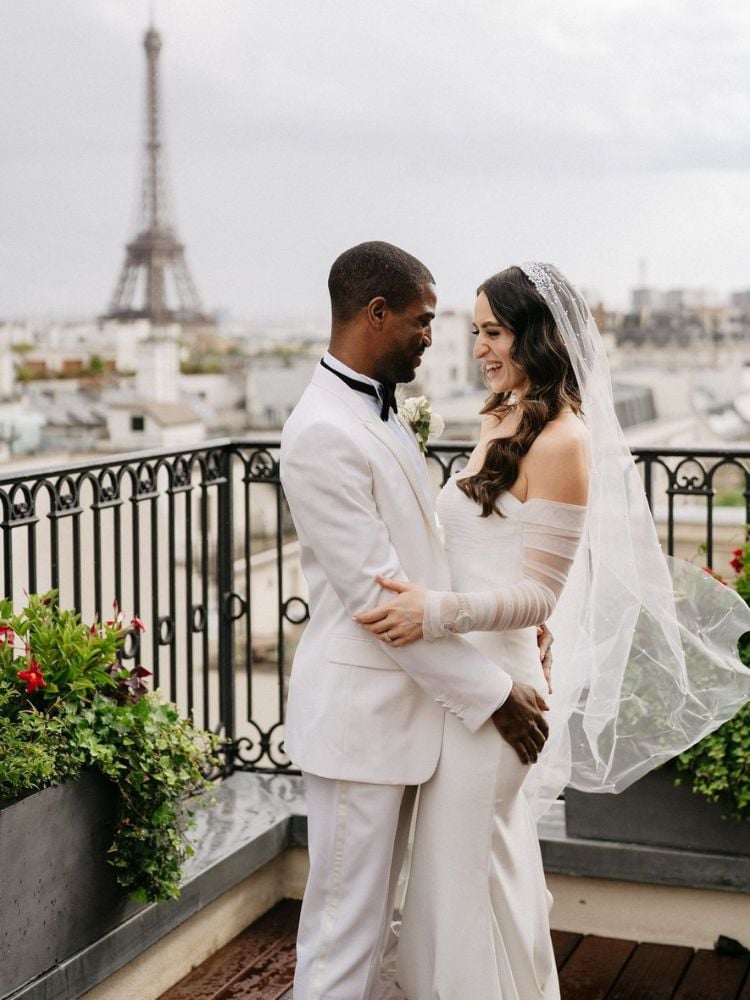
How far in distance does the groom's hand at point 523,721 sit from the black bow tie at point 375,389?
0.52 metres

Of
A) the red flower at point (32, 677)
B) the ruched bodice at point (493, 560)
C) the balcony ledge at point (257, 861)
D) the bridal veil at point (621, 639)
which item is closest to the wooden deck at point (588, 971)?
the balcony ledge at point (257, 861)

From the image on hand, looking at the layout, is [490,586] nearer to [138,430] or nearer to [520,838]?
[520,838]

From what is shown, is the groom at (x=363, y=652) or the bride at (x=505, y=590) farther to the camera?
the bride at (x=505, y=590)

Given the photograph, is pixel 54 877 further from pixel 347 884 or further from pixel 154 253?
pixel 154 253

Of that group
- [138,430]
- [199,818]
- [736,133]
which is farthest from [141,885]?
[736,133]

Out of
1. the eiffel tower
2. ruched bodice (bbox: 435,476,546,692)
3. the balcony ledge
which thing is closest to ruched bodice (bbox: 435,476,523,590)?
ruched bodice (bbox: 435,476,546,692)

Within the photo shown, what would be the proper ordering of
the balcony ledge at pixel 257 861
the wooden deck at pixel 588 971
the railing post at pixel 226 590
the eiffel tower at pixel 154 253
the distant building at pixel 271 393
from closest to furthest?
the balcony ledge at pixel 257 861 → the wooden deck at pixel 588 971 → the railing post at pixel 226 590 → the eiffel tower at pixel 154 253 → the distant building at pixel 271 393

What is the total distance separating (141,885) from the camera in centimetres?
263

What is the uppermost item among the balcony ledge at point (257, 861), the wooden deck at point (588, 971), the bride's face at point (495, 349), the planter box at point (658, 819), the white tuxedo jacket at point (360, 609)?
the bride's face at point (495, 349)

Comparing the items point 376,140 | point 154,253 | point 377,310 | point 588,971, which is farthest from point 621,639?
point 376,140

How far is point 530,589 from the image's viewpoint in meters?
2.09

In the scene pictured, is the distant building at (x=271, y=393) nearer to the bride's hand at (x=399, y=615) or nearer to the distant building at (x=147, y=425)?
the distant building at (x=147, y=425)

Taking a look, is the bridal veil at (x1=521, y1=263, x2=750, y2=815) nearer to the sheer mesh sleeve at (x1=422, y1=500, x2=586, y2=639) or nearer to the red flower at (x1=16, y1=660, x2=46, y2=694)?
the sheer mesh sleeve at (x1=422, y1=500, x2=586, y2=639)

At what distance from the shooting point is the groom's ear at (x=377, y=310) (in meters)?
2.00
